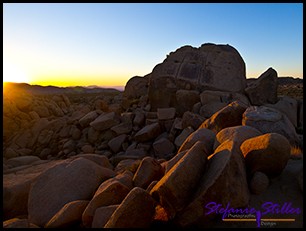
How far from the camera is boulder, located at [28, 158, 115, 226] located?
12.6 ft

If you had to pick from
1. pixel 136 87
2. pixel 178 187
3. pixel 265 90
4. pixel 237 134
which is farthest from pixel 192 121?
pixel 136 87

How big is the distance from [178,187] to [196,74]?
7604mm

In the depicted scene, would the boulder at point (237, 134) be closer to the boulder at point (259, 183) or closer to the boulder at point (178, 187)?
the boulder at point (259, 183)

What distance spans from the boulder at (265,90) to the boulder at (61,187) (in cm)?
634

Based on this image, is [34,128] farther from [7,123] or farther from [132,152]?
[132,152]

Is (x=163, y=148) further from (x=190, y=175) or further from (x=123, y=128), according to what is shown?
(x=190, y=175)

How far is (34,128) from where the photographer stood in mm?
12633

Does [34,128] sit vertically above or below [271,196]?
below

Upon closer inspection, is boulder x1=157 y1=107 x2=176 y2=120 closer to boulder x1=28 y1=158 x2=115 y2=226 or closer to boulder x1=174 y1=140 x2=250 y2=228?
boulder x1=28 y1=158 x2=115 y2=226

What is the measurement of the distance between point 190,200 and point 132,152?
5467 millimetres

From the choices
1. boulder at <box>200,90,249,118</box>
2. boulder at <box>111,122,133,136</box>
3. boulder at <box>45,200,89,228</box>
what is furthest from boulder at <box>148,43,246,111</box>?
boulder at <box>45,200,89,228</box>

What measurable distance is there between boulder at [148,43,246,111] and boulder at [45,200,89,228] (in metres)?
6.43

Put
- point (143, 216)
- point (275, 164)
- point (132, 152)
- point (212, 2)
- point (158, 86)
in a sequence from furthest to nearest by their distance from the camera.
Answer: point (158, 86)
point (132, 152)
point (212, 2)
point (275, 164)
point (143, 216)

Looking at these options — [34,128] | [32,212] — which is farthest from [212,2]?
[34,128]
